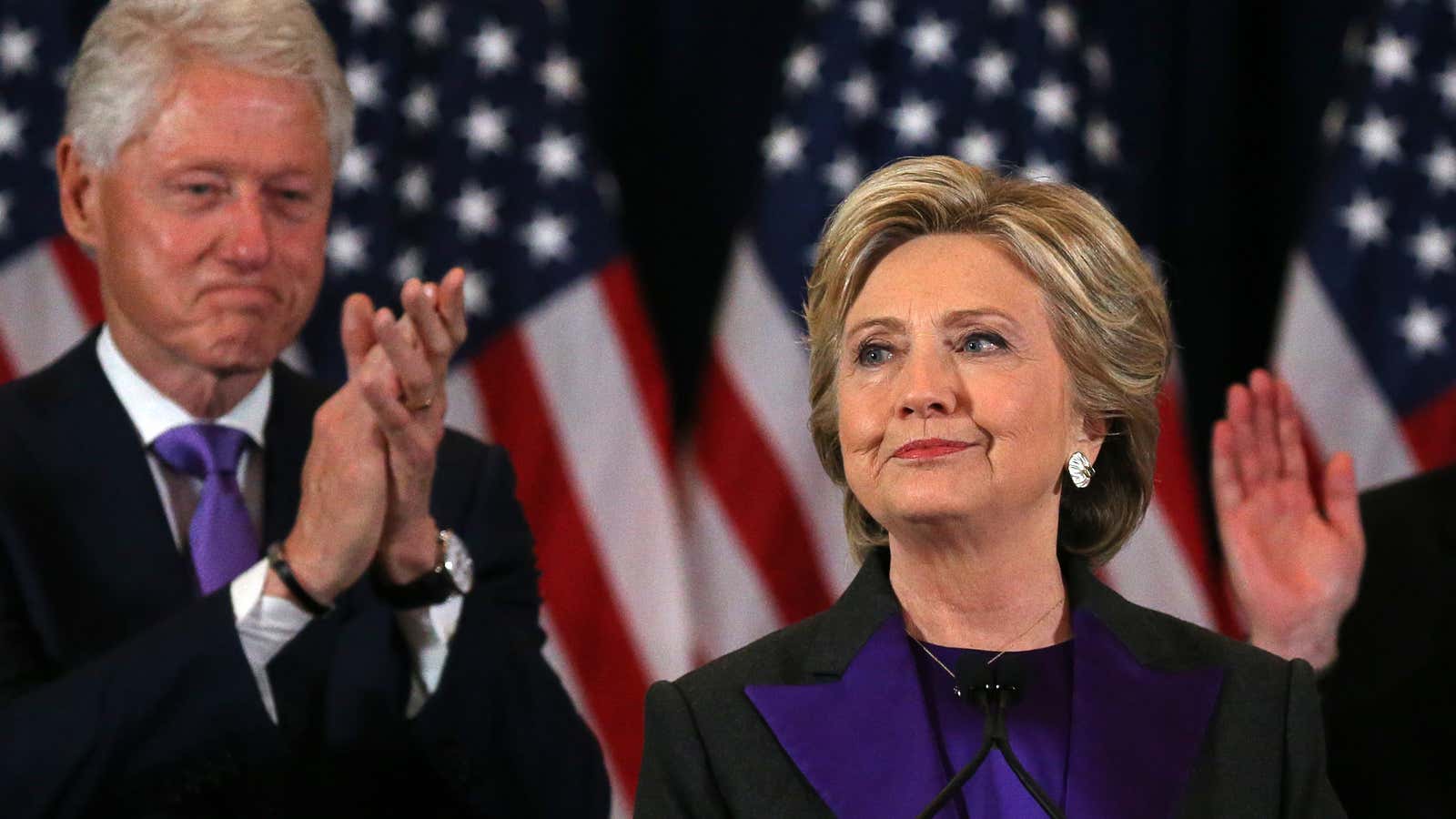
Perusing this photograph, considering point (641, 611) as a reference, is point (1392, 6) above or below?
above

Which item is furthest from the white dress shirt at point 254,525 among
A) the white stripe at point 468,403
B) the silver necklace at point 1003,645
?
the white stripe at point 468,403

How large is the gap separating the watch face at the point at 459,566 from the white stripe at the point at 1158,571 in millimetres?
1791

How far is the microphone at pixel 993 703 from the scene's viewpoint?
1.54 meters

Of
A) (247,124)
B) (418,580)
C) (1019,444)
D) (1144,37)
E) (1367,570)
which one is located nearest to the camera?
(1019,444)

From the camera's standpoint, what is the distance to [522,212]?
3574mm

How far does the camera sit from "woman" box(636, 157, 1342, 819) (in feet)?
5.59

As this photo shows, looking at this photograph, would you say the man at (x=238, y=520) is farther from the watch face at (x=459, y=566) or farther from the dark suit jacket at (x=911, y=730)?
the dark suit jacket at (x=911, y=730)

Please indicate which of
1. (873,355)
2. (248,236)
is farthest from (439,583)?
(873,355)

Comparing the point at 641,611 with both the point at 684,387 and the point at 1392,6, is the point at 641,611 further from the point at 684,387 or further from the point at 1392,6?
the point at 1392,6

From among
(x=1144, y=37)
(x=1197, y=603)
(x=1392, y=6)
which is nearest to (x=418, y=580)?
(x=1197, y=603)

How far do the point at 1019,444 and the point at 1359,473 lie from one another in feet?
7.15

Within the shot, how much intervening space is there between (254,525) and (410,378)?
0.42 m

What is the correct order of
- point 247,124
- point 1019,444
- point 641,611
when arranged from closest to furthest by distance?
point 1019,444, point 247,124, point 641,611

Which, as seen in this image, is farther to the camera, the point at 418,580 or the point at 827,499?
the point at 827,499
